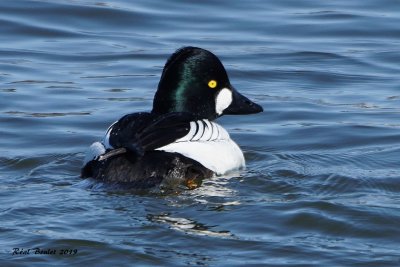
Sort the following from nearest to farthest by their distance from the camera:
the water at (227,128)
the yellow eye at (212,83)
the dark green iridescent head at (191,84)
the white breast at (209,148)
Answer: the water at (227,128) → the white breast at (209,148) → the dark green iridescent head at (191,84) → the yellow eye at (212,83)

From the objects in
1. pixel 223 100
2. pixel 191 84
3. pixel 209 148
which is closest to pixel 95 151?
pixel 209 148

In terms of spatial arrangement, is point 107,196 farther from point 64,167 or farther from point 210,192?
point 64,167

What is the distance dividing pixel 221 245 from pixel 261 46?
7.55m

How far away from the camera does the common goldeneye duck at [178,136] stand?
870 cm

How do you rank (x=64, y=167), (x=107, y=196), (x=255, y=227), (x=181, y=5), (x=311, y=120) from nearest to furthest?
(x=255, y=227)
(x=107, y=196)
(x=64, y=167)
(x=311, y=120)
(x=181, y=5)

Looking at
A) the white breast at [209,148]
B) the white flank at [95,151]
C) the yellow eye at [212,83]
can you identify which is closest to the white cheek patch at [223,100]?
the yellow eye at [212,83]

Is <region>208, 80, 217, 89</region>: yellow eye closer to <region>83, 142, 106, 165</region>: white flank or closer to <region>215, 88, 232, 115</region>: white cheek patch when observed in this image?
<region>215, 88, 232, 115</region>: white cheek patch

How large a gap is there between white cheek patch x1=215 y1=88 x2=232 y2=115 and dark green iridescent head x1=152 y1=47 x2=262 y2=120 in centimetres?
1

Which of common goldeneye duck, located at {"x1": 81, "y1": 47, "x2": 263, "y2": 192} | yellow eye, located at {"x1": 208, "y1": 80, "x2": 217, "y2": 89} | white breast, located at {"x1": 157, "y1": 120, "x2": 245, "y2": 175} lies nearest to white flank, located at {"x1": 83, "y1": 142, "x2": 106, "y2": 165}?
common goldeneye duck, located at {"x1": 81, "y1": 47, "x2": 263, "y2": 192}

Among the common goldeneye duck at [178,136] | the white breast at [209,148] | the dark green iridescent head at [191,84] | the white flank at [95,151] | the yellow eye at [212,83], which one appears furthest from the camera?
the yellow eye at [212,83]

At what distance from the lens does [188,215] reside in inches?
322

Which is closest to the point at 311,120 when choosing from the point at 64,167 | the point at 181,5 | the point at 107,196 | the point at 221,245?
the point at 64,167

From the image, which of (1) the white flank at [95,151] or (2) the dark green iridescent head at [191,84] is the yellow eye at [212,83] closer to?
(2) the dark green iridescent head at [191,84]

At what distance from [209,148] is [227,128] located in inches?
84.9
